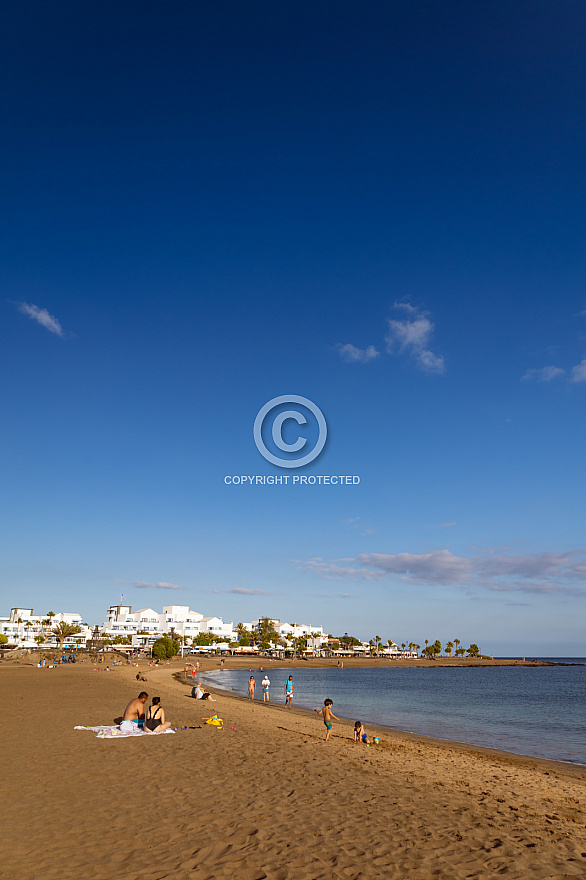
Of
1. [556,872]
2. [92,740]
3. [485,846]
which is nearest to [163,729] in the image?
[92,740]

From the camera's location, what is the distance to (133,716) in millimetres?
16359

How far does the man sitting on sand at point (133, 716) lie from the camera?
1573 cm

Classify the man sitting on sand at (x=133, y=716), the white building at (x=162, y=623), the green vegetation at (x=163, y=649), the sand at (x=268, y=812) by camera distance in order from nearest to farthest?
the sand at (x=268, y=812) < the man sitting on sand at (x=133, y=716) < the green vegetation at (x=163, y=649) < the white building at (x=162, y=623)

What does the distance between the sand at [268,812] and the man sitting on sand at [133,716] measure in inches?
25.1

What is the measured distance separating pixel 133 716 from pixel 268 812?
356 inches

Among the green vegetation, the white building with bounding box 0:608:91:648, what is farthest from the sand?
the white building with bounding box 0:608:91:648

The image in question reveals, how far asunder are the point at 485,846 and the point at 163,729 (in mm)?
11633

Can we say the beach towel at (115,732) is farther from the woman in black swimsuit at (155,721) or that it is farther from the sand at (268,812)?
the sand at (268,812)

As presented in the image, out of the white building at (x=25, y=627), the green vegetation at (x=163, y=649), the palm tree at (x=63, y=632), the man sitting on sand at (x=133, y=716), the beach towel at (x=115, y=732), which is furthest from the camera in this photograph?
the white building at (x=25, y=627)

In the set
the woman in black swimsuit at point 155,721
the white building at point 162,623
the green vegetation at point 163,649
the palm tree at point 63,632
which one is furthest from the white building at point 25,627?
the woman in black swimsuit at point 155,721

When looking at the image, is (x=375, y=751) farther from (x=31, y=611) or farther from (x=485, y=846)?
(x=31, y=611)

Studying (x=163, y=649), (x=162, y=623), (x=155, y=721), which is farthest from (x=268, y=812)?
(x=162, y=623)

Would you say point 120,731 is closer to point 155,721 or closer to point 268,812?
point 155,721

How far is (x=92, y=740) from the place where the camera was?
1476 cm
